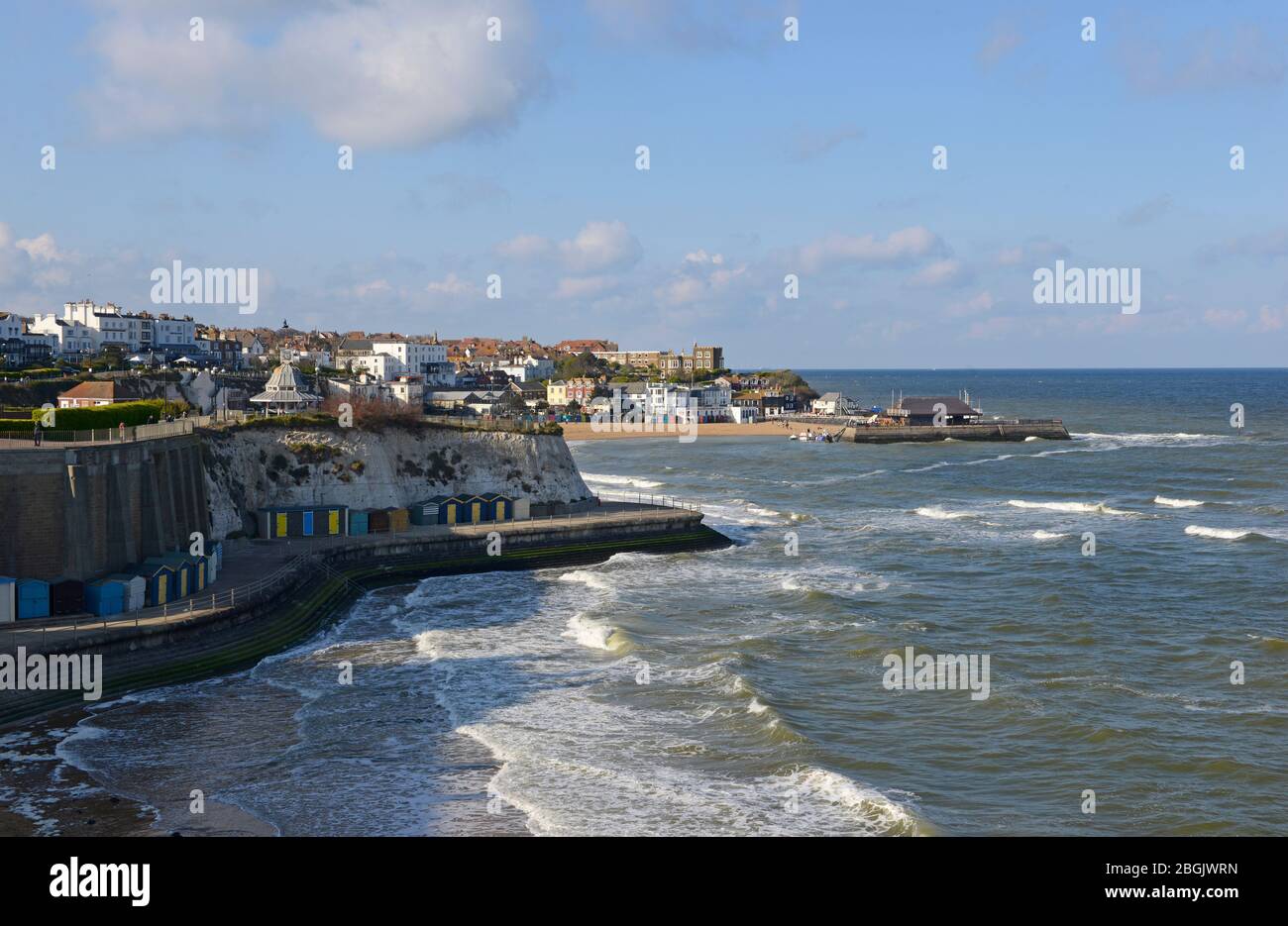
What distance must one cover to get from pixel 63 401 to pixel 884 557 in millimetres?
44813

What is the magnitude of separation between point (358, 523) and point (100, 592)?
749 inches

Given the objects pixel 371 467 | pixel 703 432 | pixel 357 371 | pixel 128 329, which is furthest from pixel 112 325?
pixel 371 467

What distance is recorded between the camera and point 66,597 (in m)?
35.9

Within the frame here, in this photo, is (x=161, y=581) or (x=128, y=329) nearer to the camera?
(x=161, y=581)

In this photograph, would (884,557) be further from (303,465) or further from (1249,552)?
(303,465)

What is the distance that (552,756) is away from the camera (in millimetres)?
26984

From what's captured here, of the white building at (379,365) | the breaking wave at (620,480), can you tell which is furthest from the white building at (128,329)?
the breaking wave at (620,480)

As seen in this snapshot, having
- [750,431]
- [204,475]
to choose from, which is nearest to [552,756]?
[204,475]

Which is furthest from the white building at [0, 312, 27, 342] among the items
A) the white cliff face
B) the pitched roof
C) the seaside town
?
the white cliff face

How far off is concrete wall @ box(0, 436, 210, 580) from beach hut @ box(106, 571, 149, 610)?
1.95 meters

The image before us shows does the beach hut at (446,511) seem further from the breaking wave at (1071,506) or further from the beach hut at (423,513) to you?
the breaking wave at (1071,506)

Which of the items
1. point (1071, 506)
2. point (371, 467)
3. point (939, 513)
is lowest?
point (939, 513)

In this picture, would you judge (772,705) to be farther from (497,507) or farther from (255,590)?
(497,507)
